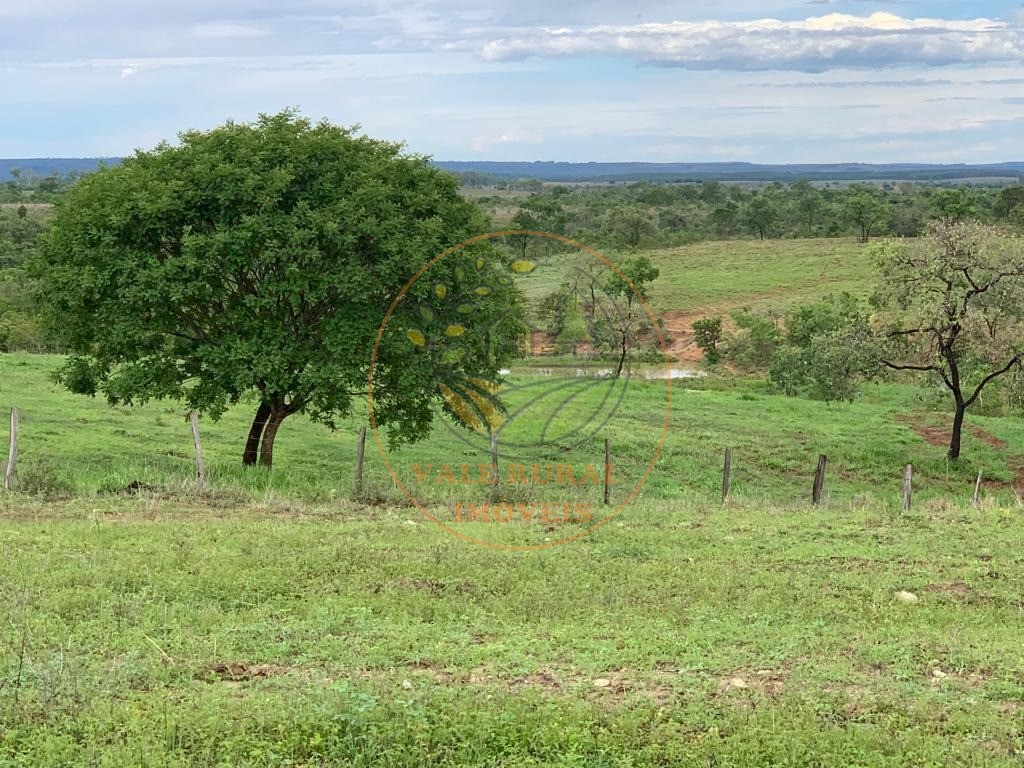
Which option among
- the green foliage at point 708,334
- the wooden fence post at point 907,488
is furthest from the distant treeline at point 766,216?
the wooden fence post at point 907,488

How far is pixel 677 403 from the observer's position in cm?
3575

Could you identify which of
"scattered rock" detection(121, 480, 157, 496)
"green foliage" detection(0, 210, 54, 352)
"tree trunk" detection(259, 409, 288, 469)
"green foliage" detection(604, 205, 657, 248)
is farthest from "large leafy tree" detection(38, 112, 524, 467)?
"green foliage" detection(604, 205, 657, 248)

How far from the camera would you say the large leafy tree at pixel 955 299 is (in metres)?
25.1

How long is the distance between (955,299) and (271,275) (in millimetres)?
17586

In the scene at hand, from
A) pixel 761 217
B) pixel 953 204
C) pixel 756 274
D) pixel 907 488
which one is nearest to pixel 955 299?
pixel 907 488

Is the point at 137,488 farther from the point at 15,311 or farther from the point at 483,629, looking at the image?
the point at 15,311

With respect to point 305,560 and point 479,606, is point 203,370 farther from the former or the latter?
point 479,606

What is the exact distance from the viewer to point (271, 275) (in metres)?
18.2

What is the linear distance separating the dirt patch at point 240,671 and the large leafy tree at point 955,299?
71.3 ft

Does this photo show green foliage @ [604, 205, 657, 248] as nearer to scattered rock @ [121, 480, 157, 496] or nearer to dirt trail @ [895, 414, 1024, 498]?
dirt trail @ [895, 414, 1024, 498]

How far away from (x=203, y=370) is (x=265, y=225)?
126 inches

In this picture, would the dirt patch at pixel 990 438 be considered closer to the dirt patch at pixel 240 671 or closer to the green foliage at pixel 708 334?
the dirt patch at pixel 240 671

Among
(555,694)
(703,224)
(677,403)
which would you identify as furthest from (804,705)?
(703,224)

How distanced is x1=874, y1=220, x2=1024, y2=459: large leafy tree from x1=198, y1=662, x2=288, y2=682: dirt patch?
21.7 meters
